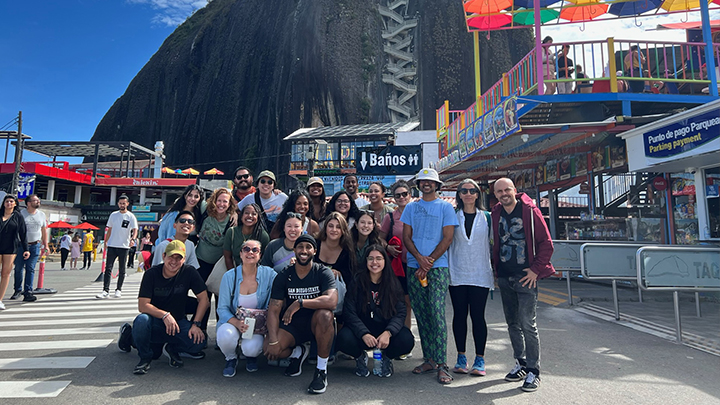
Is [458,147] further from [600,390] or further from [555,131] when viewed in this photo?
[600,390]

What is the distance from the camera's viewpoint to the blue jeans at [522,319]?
355 cm

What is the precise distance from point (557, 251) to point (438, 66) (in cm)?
5284

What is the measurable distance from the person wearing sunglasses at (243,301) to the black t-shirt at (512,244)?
2340mm

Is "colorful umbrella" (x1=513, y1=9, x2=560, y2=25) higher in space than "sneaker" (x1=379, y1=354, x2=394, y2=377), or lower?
higher

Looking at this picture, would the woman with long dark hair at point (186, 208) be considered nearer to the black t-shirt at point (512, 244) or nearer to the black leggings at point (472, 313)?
the black leggings at point (472, 313)

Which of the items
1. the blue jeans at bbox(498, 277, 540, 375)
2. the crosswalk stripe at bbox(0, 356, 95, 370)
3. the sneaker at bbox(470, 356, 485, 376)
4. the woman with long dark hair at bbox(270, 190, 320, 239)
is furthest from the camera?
the woman with long dark hair at bbox(270, 190, 320, 239)

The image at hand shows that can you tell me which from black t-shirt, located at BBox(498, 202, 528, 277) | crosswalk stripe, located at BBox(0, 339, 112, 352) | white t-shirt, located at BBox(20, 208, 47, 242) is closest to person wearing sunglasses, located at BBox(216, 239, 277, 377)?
crosswalk stripe, located at BBox(0, 339, 112, 352)

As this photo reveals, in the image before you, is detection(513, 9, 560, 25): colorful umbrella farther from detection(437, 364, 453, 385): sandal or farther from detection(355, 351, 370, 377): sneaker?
detection(355, 351, 370, 377): sneaker

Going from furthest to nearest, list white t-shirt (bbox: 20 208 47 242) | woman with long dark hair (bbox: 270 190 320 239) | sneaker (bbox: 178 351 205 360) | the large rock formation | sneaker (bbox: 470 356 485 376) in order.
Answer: the large rock formation < white t-shirt (bbox: 20 208 47 242) < woman with long dark hair (bbox: 270 190 320 239) < sneaker (bbox: 178 351 205 360) < sneaker (bbox: 470 356 485 376)

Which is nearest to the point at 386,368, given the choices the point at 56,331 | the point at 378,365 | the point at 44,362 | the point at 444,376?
the point at 378,365

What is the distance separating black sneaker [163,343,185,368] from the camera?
3.91 meters

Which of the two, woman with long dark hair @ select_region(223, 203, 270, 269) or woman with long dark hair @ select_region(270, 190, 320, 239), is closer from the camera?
woman with long dark hair @ select_region(223, 203, 270, 269)

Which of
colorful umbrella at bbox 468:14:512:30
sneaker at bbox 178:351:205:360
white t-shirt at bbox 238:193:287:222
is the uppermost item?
colorful umbrella at bbox 468:14:512:30

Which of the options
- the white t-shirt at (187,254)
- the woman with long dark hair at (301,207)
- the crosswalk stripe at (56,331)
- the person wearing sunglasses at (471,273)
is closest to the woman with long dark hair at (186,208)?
the white t-shirt at (187,254)
